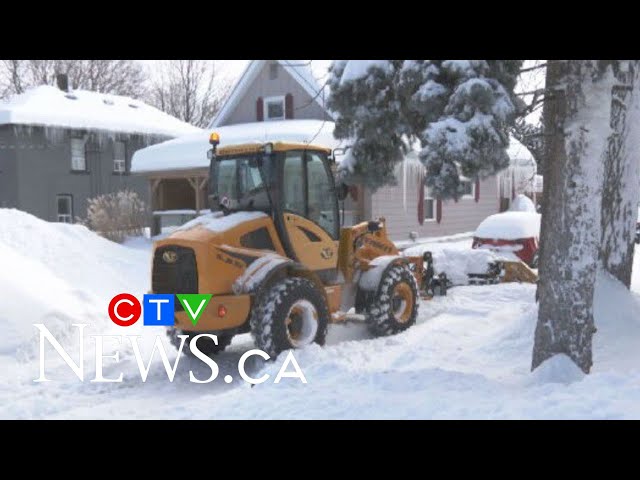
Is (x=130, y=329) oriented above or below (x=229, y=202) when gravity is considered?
below

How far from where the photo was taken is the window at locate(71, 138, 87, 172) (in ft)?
90.8

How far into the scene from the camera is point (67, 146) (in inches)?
1070

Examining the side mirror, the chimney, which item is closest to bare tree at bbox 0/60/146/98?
the chimney

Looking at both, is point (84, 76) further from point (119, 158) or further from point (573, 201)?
point (573, 201)

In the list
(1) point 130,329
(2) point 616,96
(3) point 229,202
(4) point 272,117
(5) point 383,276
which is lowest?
(1) point 130,329

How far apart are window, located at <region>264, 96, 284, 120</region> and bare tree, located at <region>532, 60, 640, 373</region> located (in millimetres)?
17728

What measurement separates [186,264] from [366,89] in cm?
364

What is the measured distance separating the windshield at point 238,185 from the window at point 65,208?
811 inches

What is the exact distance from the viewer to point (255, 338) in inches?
284

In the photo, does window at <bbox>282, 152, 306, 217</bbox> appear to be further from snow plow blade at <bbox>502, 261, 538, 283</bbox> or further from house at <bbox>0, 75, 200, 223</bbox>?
house at <bbox>0, 75, 200, 223</bbox>

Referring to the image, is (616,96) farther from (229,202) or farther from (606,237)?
(229,202)

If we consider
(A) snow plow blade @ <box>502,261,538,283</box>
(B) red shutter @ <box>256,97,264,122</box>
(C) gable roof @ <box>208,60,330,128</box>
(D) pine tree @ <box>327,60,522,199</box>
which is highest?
(C) gable roof @ <box>208,60,330,128</box>
